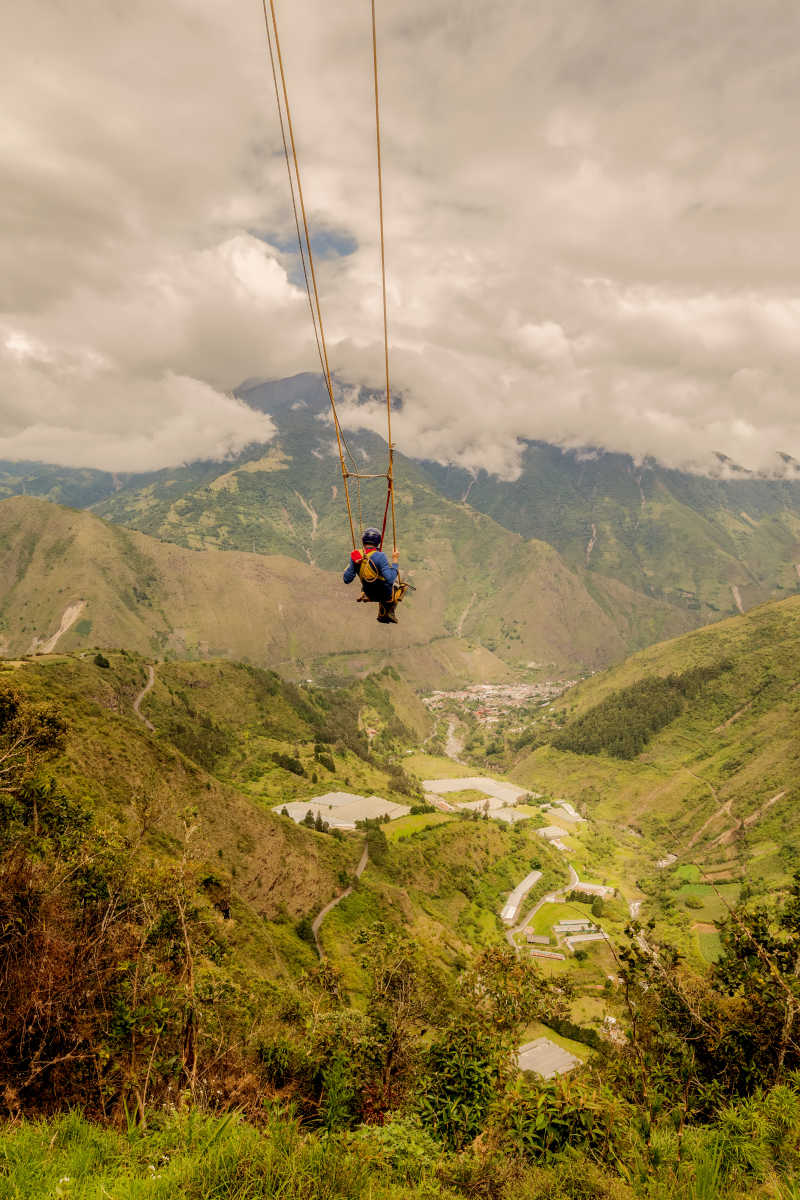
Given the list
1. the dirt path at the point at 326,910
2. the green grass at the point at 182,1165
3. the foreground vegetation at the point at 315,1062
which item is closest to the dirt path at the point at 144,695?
the dirt path at the point at 326,910

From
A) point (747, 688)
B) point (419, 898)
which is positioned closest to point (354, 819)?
point (419, 898)

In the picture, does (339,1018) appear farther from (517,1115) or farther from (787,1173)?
(787,1173)

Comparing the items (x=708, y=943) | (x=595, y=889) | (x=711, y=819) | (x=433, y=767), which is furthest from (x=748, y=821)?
(x=433, y=767)

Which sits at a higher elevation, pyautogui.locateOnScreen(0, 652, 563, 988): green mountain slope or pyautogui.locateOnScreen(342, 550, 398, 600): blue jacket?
pyautogui.locateOnScreen(342, 550, 398, 600): blue jacket

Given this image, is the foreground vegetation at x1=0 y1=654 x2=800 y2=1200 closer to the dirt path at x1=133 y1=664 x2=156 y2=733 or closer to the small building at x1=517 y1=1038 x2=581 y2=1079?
the small building at x1=517 y1=1038 x2=581 y2=1079

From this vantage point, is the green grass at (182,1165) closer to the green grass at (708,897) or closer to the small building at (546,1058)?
the small building at (546,1058)

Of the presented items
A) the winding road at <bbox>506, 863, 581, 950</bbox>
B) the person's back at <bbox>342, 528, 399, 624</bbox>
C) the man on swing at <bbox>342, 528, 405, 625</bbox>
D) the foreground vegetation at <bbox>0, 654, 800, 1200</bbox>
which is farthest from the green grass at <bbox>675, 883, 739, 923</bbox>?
the person's back at <bbox>342, 528, 399, 624</bbox>

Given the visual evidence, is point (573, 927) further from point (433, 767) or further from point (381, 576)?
point (433, 767)
